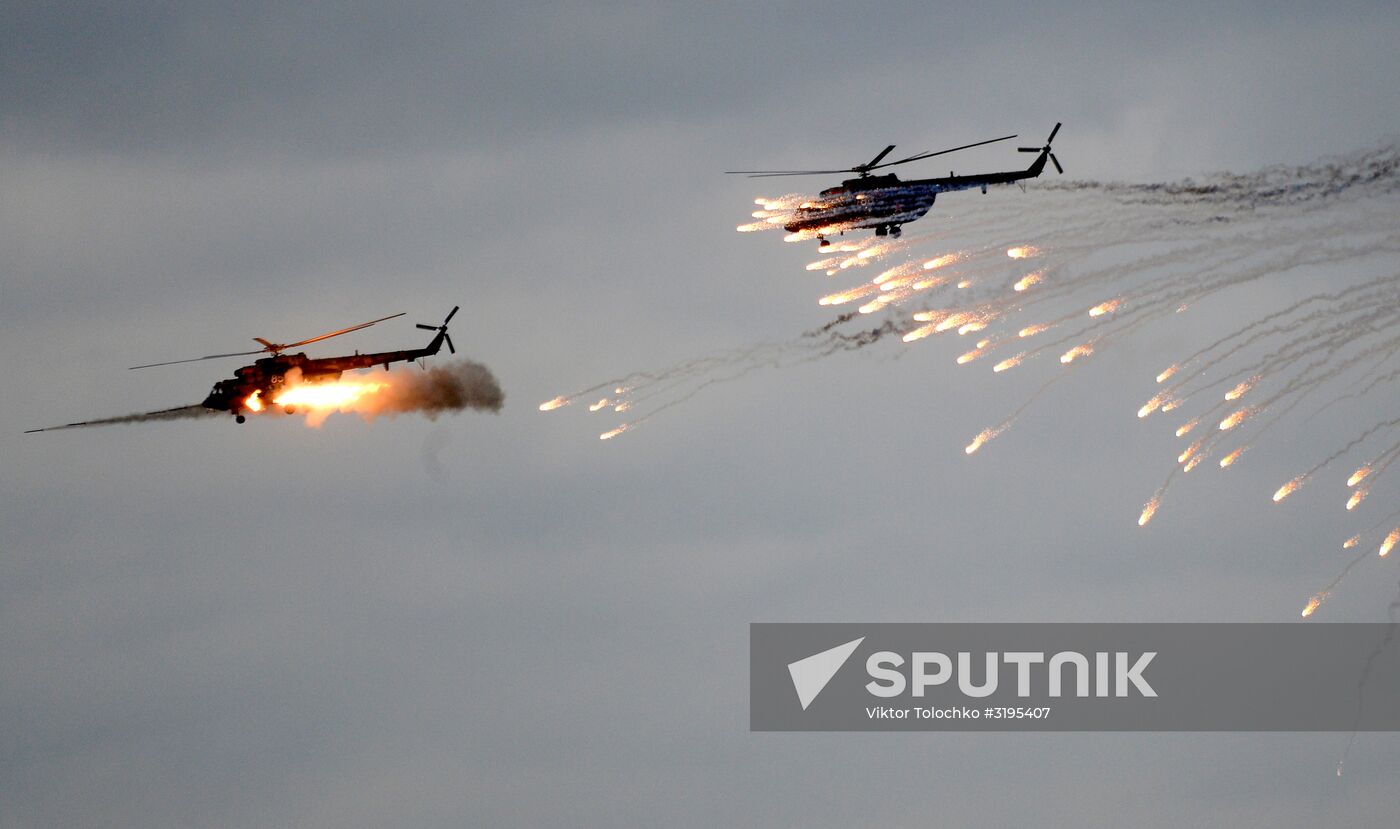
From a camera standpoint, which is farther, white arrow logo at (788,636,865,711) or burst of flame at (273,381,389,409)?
white arrow logo at (788,636,865,711)

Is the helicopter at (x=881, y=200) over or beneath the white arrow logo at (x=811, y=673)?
over

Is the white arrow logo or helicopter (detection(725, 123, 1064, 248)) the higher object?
helicopter (detection(725, 123, 1064, 248))

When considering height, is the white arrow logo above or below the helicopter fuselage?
below

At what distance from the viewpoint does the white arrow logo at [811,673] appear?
484ft

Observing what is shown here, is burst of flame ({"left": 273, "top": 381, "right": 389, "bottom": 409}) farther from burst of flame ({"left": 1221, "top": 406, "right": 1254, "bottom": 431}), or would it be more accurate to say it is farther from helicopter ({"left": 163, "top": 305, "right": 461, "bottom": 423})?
burst of flame ({"left": 1221, "top": 406, "right": 1254, "bottom": 431})

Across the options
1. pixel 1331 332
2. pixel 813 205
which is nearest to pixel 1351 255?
pixel 1331 332

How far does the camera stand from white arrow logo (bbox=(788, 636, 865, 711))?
484 feet

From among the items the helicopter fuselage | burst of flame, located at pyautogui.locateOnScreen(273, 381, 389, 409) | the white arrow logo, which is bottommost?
the white arrow logo

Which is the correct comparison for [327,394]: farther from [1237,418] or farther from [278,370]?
[1237,418]

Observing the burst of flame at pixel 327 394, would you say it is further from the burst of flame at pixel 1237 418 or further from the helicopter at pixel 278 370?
the burst of flame at pixel 1237 418

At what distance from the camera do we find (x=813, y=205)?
132750 millimetres

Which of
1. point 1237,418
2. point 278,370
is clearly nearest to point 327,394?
point 278,370

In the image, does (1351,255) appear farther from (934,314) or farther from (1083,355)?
(934,314)

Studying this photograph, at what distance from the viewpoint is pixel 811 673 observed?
486 ft
